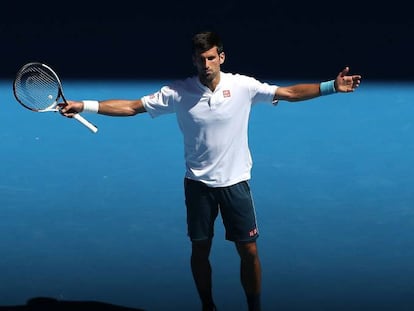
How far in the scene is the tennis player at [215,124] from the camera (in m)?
7.29

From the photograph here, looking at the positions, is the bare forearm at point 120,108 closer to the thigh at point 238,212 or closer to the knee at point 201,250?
the thigh at point 238,212

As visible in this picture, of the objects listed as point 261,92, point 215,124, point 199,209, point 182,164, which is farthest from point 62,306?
point 182,164

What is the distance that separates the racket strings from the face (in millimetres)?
928

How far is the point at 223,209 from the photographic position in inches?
292

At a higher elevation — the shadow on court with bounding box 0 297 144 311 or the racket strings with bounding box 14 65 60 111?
the racket strings with bounding box 14 65 60 111

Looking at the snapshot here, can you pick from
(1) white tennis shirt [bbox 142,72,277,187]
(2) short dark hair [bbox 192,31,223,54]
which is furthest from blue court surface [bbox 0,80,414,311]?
(2) short dark hair [bbox 192,31,223,54]

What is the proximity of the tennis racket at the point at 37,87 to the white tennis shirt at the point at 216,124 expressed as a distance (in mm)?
708

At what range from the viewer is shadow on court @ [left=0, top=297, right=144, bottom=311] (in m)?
7.80

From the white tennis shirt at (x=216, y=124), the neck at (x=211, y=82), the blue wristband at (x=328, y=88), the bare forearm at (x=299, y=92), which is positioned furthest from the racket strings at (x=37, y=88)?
the blue wristband at (x=328, y=88)

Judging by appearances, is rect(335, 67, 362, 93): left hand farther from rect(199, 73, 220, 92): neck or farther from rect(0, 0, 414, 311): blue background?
rect(0, 0, 414, 311): blue background

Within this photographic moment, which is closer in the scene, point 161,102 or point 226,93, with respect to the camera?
point 226,93

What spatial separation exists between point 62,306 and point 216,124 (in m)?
1.47

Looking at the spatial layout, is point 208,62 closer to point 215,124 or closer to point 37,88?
point 215,124

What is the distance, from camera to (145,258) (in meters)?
8.36
